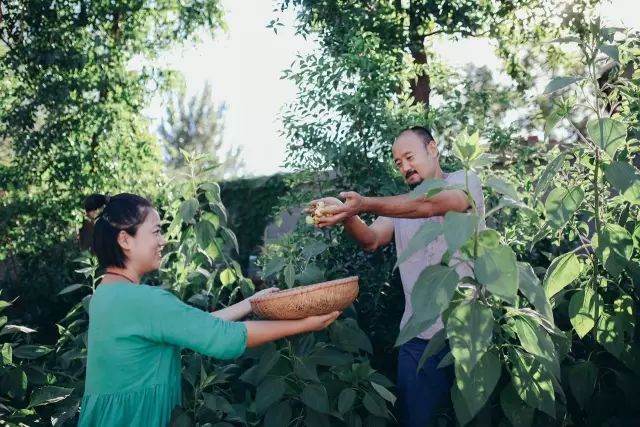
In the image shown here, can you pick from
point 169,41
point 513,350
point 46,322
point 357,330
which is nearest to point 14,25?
point 169,41

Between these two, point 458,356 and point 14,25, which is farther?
point 14,25

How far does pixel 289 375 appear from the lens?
2.89 meters

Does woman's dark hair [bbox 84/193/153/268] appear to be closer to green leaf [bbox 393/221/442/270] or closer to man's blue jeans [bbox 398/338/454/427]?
green leaf [bbox 393/221/442/270]

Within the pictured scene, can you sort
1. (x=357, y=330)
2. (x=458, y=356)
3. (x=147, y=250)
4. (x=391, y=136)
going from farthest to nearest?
(x=391, y=136) → (x=357, y=330) → (x=147, y=250) → (x=458, y=356)

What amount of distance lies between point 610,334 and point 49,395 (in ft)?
7.34

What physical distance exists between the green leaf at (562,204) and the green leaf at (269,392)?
1.09 meters

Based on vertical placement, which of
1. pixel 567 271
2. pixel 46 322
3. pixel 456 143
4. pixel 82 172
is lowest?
pixel 46 322

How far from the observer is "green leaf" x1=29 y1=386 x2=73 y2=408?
3.31 metres

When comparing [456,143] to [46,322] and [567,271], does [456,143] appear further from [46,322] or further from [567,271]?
[46,322]

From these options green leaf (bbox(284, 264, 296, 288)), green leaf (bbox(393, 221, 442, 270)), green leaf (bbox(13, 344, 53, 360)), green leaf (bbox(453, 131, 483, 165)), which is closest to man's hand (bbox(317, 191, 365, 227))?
green leaf (bbox(284, 264, 296, 288))

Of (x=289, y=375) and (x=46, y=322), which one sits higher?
(x=289, y=375)

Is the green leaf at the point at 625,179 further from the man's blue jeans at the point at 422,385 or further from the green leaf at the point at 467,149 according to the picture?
the man's blue jeans at the point at 422,385

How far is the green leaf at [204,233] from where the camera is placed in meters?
3.31

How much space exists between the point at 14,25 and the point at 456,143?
29.2 feet
